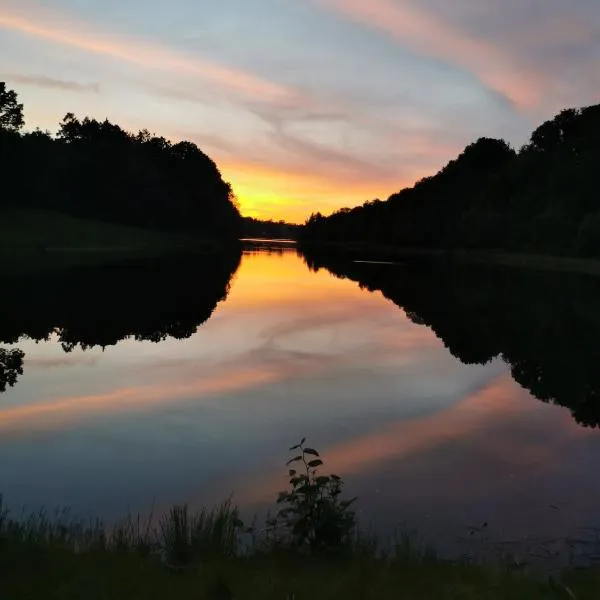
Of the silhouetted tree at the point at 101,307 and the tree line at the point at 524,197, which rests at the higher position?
the tree line at the point at 524,197

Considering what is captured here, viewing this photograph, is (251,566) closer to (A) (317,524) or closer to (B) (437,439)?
(A) (317,524)

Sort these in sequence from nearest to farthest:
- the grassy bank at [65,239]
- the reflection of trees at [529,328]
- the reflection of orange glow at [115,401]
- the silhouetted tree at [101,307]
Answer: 1. the reflection of orange glow at [115,401]
2. the reflection of trees at [529,328]
3. the silhouetted tree at [101,307]
4. the grassy bank at [65,239]

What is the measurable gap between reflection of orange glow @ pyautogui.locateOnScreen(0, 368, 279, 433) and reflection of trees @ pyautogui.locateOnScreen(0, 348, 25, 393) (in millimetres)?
2146

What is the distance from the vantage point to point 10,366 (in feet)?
60.7

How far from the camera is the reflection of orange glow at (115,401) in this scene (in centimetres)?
1358

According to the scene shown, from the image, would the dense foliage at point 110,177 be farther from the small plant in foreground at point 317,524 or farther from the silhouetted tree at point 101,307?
the small plant in foreground at point 317,524

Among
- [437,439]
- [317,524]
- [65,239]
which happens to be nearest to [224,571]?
[317,524]

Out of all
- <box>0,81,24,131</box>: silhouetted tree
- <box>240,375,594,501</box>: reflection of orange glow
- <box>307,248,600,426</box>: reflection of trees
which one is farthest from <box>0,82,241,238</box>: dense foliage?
<box>240,375,594,501</box>: reflection of orange glow

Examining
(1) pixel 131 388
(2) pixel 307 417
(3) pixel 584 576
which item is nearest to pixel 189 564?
(3) pixel 584 576

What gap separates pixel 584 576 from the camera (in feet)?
22.9

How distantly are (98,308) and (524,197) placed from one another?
316ft

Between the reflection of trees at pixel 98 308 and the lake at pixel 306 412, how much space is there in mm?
189

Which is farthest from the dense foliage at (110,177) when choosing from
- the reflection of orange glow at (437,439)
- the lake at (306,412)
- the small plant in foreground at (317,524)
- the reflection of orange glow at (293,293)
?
the small plant in foreground at (317,524)

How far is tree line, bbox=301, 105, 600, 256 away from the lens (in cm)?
9512
